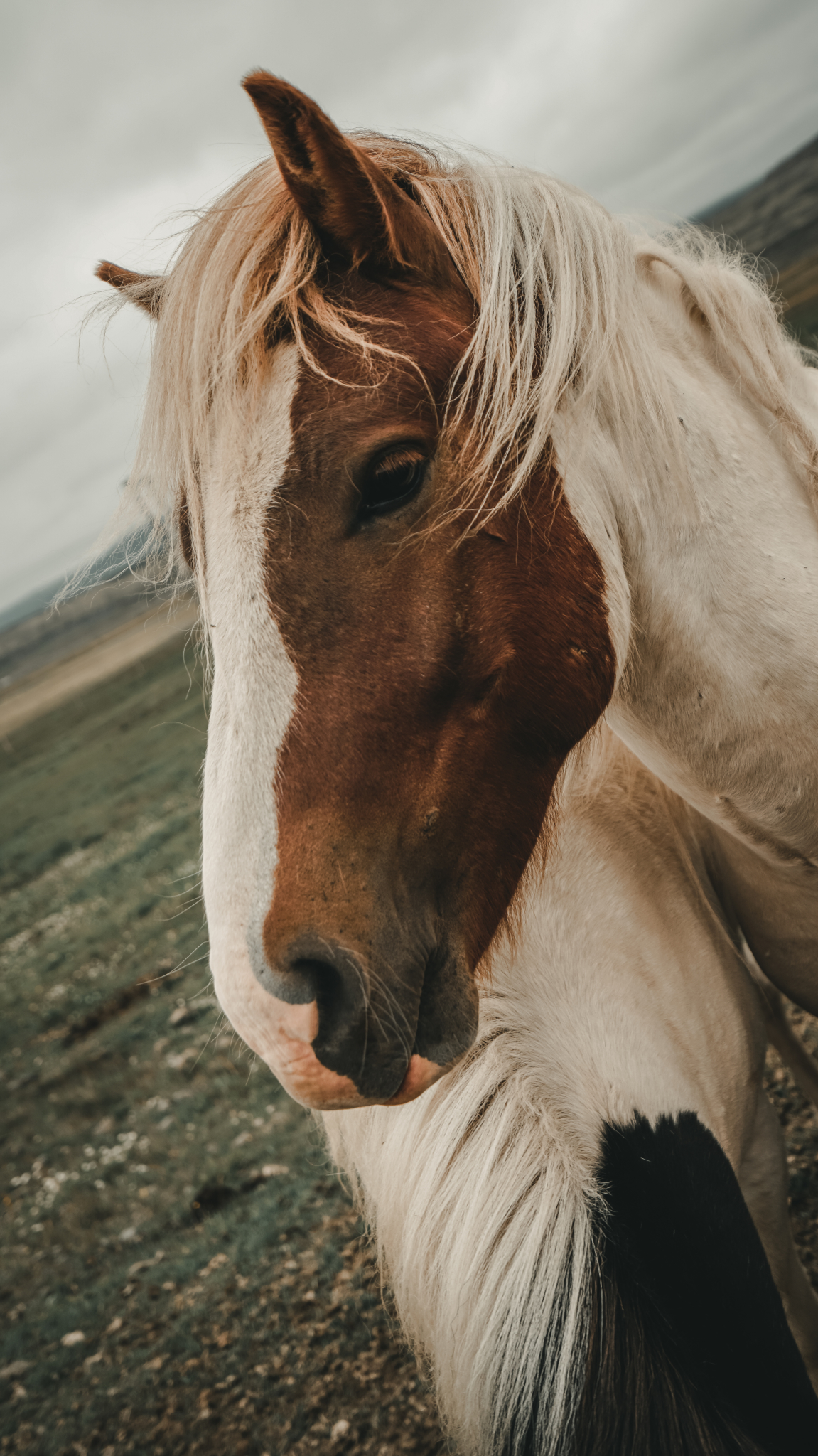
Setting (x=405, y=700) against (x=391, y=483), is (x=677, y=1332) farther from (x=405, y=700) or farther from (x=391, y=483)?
(x=391, y=483)

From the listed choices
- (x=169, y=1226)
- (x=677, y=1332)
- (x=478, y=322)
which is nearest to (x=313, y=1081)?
(x=677, y=1332)

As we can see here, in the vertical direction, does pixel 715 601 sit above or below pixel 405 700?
below

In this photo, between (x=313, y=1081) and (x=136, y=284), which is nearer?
(x=313, y=1081)

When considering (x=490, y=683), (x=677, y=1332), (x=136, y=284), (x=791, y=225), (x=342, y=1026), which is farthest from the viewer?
(x=791, y=225)

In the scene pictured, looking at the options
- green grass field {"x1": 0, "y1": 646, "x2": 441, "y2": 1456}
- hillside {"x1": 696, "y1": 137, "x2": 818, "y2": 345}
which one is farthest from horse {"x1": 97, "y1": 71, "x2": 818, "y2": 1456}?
hillside {"x1": 696, "y1": 137, "x2": 818, "y2": 345}

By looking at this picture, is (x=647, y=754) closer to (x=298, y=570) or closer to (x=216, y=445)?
(x=298, y=570)

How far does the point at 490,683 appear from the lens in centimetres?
142

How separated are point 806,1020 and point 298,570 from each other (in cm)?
478

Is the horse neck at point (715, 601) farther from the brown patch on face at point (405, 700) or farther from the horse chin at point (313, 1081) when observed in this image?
the horse chin at point (313, 1081)

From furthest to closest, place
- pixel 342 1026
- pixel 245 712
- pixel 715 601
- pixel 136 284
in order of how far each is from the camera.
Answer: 1. pixel 136 284
2. pixel 715 601
3. pixel 245 712
4. pixel 342 1026

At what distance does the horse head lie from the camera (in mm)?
1188

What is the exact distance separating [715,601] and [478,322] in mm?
760

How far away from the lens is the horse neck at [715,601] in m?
1.59

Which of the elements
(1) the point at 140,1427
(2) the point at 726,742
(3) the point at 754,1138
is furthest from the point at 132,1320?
(2) the point at 726,742
